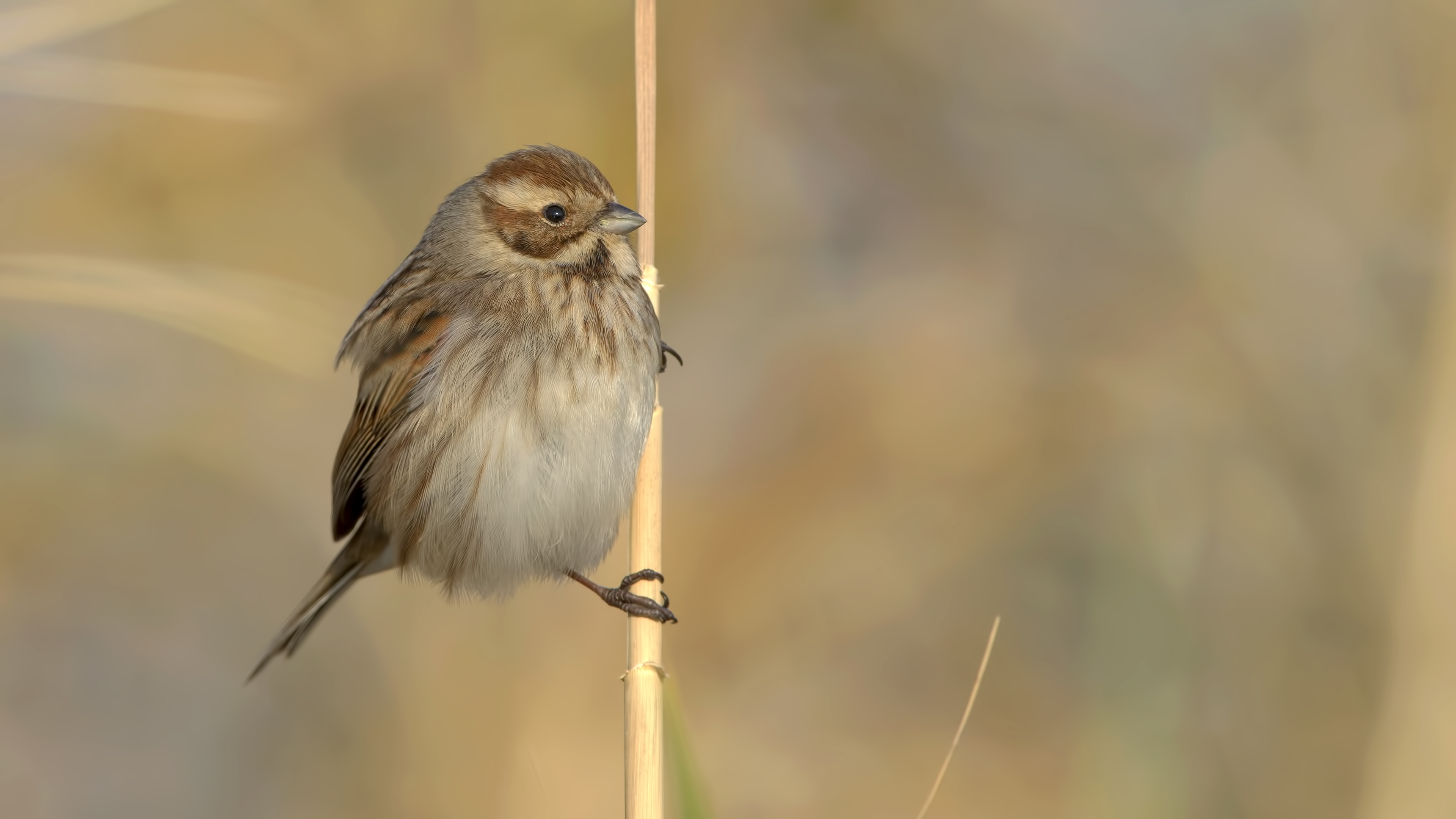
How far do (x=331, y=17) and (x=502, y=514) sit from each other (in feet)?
6.08

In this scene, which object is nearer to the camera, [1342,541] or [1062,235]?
[1342,541]

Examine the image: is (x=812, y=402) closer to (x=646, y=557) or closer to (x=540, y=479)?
(x=540, y=479)

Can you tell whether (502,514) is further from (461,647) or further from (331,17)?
(331,17)

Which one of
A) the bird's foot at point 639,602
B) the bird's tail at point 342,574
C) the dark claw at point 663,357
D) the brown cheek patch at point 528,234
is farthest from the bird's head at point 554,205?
the bird's tail at point 342,574

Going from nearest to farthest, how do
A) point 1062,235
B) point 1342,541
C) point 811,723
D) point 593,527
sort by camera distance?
point 593,527 → point 1342,541 → point 811,723 → point 1062,235

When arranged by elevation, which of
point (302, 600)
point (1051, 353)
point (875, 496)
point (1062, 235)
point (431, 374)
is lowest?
point (302, 600)

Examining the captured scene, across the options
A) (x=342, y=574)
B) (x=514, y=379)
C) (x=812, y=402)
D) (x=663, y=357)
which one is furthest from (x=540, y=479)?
(x=812, y=402)

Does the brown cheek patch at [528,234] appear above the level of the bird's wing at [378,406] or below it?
above

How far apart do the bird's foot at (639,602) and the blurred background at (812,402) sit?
69 centimetres

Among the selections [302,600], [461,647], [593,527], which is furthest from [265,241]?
[593,527]

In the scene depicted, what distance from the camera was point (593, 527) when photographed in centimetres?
305

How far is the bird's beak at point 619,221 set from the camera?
116 inches

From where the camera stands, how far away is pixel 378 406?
338 cm

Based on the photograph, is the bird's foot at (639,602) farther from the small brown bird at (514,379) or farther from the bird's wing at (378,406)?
the bird's wing at (378,406)
